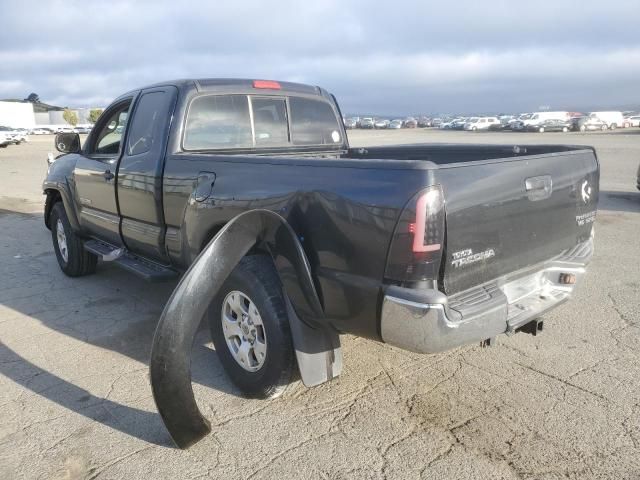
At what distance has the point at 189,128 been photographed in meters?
4.26

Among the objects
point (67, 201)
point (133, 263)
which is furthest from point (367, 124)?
point (133, 263)

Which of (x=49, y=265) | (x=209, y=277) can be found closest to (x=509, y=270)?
(x=209, y=277)

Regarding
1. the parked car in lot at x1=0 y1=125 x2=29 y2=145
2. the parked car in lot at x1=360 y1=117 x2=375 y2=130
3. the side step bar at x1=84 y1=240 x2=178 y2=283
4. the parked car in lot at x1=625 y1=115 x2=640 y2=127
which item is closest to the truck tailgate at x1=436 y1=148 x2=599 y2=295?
the side step bar at x1=84 y1=240 x2=178 y2=283

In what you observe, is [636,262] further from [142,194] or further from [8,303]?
[8,303]

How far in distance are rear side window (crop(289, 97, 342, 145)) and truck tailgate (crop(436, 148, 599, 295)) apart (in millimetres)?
2419

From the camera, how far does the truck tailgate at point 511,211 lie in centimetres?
271

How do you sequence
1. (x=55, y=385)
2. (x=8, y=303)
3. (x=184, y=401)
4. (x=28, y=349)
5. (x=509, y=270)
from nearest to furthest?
1. (x=184, y=401)
2. (x=509, y=270)
3. (x=55, y=385)
4. (x=28, y=349)
5. (x=8, y=303)

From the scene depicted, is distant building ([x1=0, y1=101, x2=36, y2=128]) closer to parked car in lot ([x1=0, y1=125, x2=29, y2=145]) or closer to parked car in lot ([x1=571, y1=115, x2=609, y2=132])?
parked car in lot ([x1=0, y1=125, x2=29, y2=145])

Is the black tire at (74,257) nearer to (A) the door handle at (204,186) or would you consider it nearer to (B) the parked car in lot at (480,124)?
(A) the door handle at (204,186)

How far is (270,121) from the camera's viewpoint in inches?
189

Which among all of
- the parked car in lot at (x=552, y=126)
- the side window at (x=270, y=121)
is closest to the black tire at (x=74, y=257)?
the side window at (x=270, y=121)

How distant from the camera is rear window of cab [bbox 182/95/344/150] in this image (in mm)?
4328

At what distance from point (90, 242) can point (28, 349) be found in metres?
1.54

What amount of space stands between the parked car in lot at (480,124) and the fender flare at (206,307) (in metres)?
61.0
